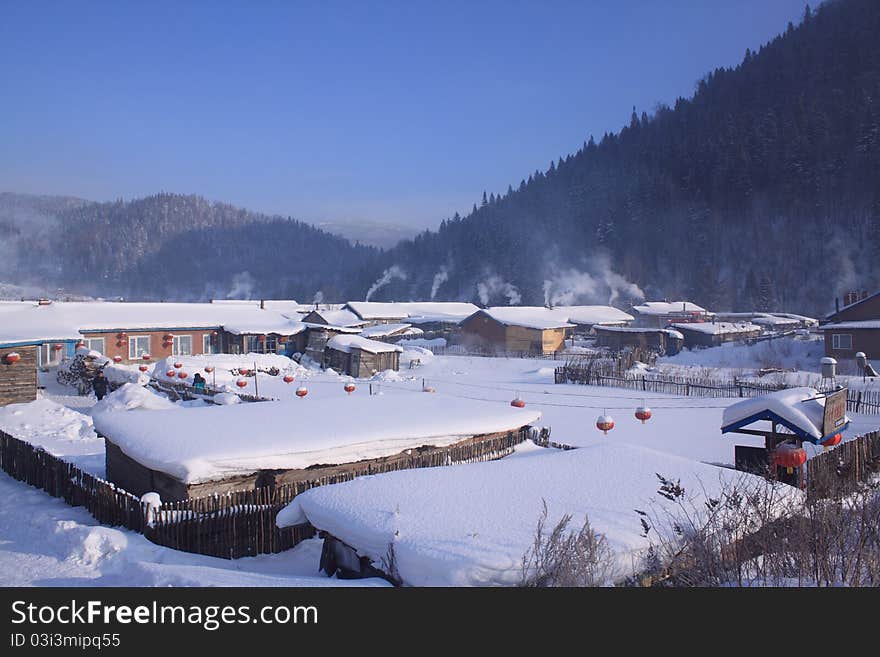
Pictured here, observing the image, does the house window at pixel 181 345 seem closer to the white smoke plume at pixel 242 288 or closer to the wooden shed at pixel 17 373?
the wooden shed at pixel 17 373

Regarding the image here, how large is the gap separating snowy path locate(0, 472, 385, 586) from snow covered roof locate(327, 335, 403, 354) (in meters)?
28.6

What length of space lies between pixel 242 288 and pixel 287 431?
191 m

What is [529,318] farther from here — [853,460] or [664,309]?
[853,460]

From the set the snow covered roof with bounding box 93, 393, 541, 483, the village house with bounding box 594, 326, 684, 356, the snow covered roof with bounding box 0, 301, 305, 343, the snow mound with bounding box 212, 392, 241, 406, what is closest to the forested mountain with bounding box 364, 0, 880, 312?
the village house with bounding box 594, 326, 684, 356

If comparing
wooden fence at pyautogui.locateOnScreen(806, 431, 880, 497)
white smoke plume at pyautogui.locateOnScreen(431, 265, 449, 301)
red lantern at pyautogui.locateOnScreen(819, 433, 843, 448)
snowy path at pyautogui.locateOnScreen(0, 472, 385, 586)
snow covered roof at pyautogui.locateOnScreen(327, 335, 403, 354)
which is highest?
white smoke plume at pyautogui.locateOnScreen(431, 265, 449, 301)

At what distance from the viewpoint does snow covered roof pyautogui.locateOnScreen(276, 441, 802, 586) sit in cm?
700

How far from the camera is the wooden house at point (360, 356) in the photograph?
40844 mm

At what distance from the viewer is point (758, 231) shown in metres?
120

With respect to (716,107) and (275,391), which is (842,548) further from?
(716,107)

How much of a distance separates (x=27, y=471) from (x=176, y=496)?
18.1 feet

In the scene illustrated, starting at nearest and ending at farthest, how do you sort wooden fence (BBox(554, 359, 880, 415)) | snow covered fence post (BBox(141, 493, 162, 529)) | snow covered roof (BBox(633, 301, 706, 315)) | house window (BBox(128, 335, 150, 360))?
snow covered fence post (BBox(141, 493, 162, 529)), wooden fence (BBox(554, 359, 880, 415)), house window (BBox(128, 335, 150, 360)), snow covered roof (BBox(633, 301, 706, 315))

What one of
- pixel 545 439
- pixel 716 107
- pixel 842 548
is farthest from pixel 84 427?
pixel 716 107

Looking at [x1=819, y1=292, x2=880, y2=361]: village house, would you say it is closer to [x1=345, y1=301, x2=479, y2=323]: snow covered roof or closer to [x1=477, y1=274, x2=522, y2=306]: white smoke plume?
[x1=345, y1=301, x2=479, y2=323]: snow covered roof

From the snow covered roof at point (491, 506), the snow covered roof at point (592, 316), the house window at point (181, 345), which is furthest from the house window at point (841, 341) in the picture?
the house window at point (181, 345)
